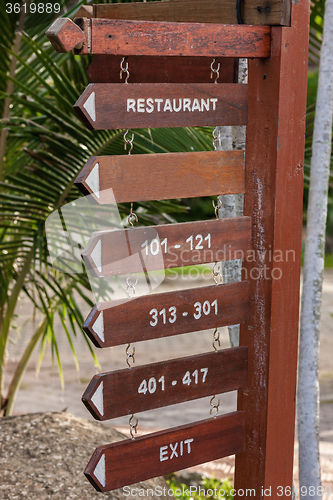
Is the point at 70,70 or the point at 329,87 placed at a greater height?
the point at 70,70

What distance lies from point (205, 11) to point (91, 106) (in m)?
0.54

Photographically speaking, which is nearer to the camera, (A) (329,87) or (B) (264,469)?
(B) (264,469)

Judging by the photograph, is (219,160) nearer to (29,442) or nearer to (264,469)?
(264,469)

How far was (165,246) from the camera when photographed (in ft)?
4.92

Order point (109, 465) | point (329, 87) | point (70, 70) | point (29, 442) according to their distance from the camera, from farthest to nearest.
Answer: point (70, 70) → point (29, 442) → point (329, 87) → point (109, 465)

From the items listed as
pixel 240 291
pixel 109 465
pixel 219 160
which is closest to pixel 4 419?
pixel 109 465

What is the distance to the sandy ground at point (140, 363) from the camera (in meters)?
4.27

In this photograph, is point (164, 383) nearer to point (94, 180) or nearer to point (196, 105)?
point (94, 180)

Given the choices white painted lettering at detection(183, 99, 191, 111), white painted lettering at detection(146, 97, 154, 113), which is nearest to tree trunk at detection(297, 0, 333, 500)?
white painted lettering at detection(183, 99, 191, 111)

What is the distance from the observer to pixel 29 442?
239cm

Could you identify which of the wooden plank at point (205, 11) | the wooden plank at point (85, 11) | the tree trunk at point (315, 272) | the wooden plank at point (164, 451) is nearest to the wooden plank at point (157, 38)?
the wooden plank at point (205, 11)

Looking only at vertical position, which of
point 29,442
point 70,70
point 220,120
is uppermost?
point 70,70

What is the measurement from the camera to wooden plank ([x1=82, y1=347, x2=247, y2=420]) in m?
1.42

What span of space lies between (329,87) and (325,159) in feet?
0.83
